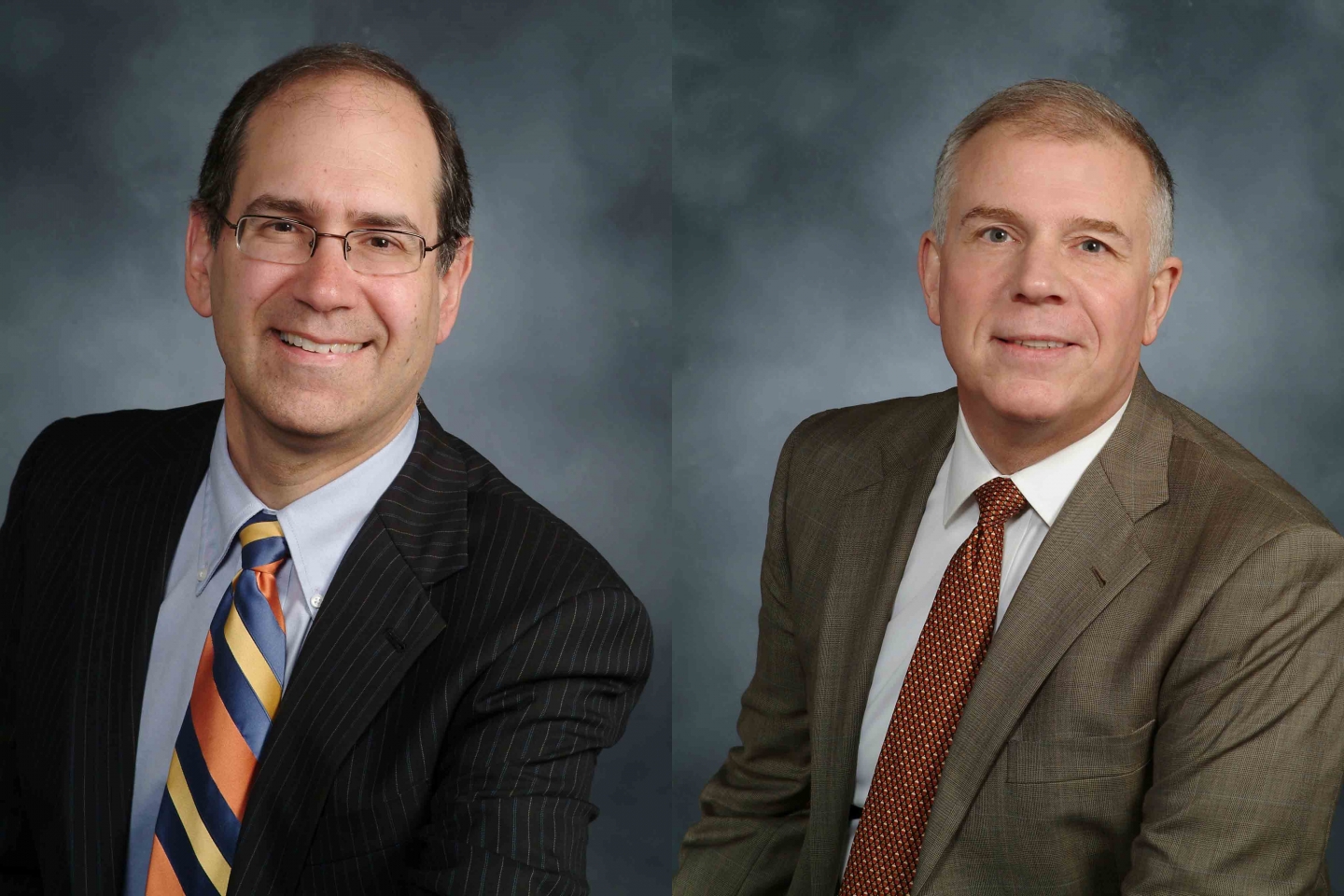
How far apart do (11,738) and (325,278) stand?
3.39 feet

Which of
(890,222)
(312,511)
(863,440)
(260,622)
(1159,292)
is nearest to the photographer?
(260,622)

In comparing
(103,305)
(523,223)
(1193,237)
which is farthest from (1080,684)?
(103,305)

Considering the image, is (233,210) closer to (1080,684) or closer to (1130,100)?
(1080,684)

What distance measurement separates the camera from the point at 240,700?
2.35 meters

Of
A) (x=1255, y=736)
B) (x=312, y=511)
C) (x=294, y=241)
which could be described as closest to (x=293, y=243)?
(x=294, y=241)

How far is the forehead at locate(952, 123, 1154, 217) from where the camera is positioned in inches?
108

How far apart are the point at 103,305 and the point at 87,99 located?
62cm

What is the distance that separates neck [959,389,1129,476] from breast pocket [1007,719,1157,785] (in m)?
0.57

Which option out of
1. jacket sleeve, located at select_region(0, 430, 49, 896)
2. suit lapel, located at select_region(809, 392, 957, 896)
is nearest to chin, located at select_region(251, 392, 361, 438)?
jacket sleeve, located at select_region(0, 430, 49, 896)

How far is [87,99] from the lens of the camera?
4.43m

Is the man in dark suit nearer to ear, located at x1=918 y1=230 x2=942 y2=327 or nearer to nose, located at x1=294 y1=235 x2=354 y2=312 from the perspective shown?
nose, located at x1=294 y1=235 x2=354 y2=312

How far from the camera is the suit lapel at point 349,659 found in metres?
2.25

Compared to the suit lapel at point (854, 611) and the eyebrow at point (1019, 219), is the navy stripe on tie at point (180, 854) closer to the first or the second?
the suit lapel at point (854, 611)

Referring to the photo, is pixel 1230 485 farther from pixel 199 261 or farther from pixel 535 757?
pixel 199 261
